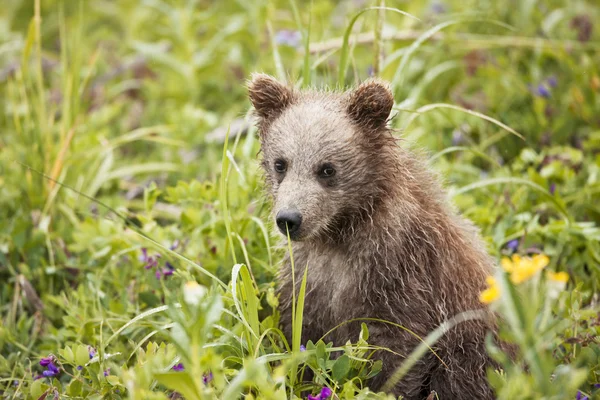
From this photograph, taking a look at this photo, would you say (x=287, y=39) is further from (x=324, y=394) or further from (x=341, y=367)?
(x=324, y=394)

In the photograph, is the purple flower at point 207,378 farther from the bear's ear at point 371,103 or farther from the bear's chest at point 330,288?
the bear's ear at point 371,103

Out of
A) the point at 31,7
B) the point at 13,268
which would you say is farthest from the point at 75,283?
the point at 31,7

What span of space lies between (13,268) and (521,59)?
14.9 feet

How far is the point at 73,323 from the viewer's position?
4098mm

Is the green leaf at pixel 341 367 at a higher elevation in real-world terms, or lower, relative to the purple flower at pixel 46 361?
higher

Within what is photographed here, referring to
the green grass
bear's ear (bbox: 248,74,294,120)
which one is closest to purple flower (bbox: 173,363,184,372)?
the green grass

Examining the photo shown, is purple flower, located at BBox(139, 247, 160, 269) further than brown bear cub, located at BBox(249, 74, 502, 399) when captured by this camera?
Yes

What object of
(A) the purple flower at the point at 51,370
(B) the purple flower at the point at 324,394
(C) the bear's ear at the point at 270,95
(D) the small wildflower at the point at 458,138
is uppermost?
(C) the bear's ear at the point at 270,95

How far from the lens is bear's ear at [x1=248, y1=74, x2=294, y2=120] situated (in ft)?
13.2

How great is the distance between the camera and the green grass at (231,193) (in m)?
3.31

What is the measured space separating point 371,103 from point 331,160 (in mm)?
345

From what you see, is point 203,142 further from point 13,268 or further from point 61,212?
point 13,268

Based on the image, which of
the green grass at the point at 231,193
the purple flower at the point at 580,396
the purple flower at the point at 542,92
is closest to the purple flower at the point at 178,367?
the green grass at the point at 231,193

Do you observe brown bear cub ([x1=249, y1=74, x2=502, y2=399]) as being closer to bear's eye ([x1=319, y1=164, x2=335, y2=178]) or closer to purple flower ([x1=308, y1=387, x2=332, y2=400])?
bear's eye ([x1=319, y1=164, x2=335, y2=178])
